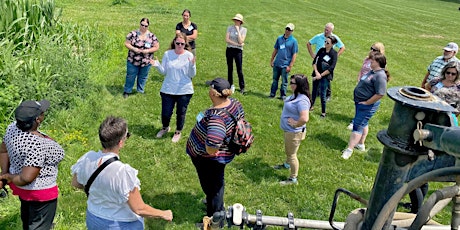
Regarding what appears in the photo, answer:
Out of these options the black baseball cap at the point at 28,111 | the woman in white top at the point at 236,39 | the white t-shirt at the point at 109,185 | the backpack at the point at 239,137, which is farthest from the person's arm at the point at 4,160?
the woman in white top at the point at 236,39

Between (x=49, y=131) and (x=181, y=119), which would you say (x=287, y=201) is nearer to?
(x=181, y=119)

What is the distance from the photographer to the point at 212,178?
15.5ft

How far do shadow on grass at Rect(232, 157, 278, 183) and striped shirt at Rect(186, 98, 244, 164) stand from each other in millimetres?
1782

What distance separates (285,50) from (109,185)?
6.84 meters

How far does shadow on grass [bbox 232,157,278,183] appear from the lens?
6.30 m

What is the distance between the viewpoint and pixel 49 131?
6930 mm

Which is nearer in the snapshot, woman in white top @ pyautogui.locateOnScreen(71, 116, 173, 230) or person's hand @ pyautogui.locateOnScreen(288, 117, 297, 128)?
woman in white top @ pyautogui.locateOnScreen(71, 116, 173, 230)

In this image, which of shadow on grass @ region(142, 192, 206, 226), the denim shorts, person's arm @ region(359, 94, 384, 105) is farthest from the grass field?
person's arm @ region(359, 94, 384, 105)

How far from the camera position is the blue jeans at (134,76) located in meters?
9.21

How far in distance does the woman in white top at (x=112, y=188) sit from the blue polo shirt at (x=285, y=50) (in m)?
6.46

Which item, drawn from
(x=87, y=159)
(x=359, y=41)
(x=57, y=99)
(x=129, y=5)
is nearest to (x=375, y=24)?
(x=359, y=41)

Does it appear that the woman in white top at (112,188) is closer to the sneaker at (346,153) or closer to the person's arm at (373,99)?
the person's arm at (373,99)

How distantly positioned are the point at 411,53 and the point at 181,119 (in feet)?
44.3

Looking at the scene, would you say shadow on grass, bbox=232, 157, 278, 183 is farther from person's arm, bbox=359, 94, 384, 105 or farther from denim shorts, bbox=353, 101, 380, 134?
person's arm, bbox=359, 94, 384, 105
